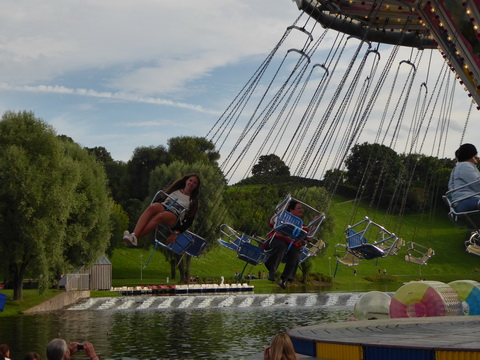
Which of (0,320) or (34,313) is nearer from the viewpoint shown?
(0,320)

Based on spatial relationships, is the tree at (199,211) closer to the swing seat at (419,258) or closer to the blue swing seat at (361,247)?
the swing seat at (419,258)

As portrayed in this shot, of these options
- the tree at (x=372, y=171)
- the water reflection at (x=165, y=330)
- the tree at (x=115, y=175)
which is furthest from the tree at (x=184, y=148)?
the water reflection at (x=165, y=330)

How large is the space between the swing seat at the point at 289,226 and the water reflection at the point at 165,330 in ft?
19.1

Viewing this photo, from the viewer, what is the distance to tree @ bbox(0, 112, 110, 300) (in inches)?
1891

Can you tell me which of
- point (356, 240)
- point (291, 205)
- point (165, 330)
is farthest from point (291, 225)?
point (165, 330)

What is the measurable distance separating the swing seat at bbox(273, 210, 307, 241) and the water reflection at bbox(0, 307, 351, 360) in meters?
5.81

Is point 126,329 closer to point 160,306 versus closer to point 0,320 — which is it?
point 0,320

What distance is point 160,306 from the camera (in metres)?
49.5

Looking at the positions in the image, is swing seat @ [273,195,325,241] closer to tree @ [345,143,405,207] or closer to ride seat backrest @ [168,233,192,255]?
ride seat backrest @ [168,233,192,255]

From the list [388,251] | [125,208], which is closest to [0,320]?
[388,251]

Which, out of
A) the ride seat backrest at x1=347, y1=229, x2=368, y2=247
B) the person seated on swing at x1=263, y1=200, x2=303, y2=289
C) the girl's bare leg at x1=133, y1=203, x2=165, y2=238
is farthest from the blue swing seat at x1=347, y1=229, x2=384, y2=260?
the girl's bare leg at x1=133, y1=203, x2=165, y2=238

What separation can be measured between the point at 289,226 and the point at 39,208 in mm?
32183

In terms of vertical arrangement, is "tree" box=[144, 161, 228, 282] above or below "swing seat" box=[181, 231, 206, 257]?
above

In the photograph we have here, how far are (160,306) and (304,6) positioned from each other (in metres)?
28.9
